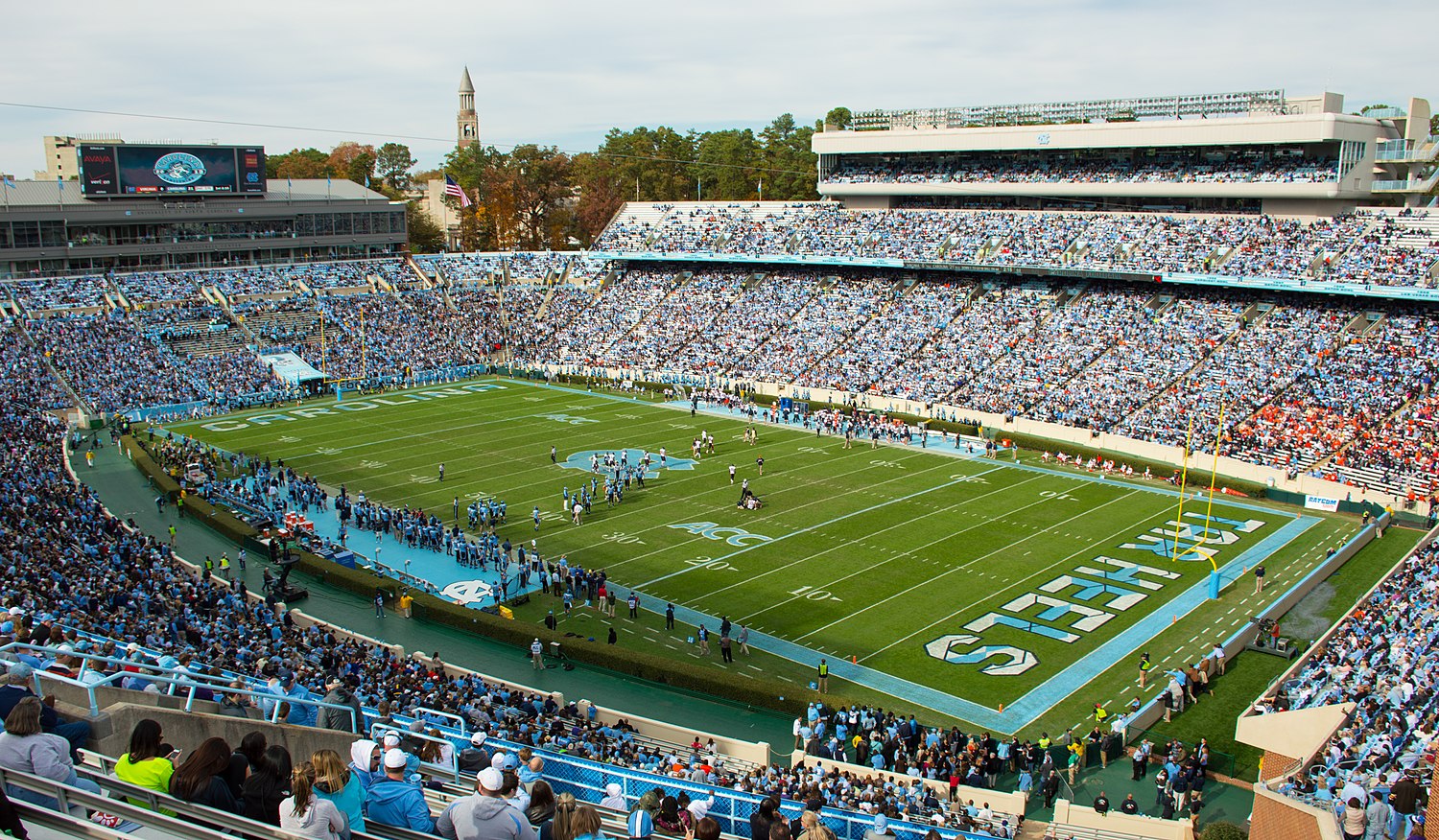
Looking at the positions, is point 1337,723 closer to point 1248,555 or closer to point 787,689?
point 787,689

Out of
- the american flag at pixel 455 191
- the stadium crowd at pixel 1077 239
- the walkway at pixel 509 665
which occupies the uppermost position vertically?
the american flag at pixel 455 191

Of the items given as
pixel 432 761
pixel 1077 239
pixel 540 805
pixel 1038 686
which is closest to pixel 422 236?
pixel 1077 239

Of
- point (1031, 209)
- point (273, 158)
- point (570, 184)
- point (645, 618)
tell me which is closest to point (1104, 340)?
point (1031, 209)

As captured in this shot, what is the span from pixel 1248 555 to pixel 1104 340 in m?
19.3

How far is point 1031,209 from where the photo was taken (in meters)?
58.0

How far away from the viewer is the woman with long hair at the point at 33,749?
6395mm

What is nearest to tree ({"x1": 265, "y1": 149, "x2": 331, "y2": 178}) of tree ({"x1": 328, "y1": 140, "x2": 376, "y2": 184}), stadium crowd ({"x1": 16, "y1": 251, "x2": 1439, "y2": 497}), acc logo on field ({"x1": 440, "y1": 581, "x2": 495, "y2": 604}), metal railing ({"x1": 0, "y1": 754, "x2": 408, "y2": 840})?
tree ({"x1": 328, "y1": 140, "x2": 376, "y2": 184})

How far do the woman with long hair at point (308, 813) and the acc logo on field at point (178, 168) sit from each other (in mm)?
64524

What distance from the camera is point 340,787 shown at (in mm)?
6262

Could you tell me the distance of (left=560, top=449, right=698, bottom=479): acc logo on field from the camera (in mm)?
38656

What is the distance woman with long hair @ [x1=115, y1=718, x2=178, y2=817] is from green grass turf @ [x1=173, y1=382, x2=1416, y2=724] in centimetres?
1619

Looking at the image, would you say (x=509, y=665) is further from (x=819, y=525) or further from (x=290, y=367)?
(x=290, y=367)

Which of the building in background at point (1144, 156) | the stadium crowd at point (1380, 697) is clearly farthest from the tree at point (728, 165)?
the stadium crowd at point (1380, 697)

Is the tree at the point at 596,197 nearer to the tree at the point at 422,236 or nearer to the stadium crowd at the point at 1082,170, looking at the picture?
the tree at the point at 422,236
